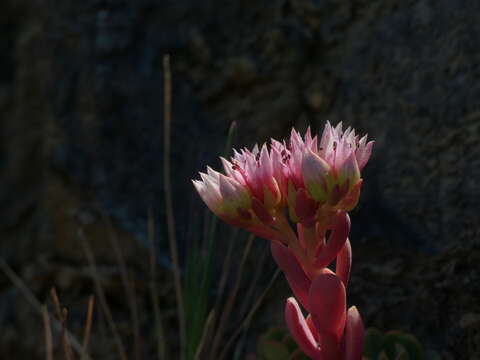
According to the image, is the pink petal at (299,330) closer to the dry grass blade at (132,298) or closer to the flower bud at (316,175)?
the flower bud at (316,175)

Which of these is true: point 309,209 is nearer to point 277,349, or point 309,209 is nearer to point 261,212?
point 261,212

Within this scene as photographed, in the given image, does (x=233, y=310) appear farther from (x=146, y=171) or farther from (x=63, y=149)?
(x=63, y=149)

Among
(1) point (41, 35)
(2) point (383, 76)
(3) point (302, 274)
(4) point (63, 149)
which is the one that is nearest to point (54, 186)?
(4) point (63, 149)

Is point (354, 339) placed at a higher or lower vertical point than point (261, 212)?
lower

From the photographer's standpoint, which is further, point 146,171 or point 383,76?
point 146,171

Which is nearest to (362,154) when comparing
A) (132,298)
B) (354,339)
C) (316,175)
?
(316,175)

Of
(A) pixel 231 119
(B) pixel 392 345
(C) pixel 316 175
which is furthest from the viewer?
(A) pixel 231 119
